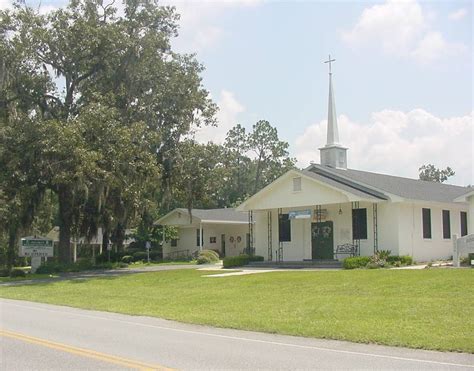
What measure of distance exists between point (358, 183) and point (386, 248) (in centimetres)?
357

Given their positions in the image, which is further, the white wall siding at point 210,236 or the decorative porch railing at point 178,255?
the white wall siding at point 210,236

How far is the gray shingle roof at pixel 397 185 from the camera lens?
98.9 feet

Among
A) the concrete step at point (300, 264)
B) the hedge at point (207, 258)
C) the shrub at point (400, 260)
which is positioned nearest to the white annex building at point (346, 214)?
the shrub at point (400, 260)

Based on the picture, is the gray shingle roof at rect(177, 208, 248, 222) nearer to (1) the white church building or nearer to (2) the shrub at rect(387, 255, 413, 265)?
(1) the white church building

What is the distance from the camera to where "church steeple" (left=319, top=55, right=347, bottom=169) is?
34625mm

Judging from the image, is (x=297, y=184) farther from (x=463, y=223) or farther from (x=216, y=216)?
(x=216, y=216)

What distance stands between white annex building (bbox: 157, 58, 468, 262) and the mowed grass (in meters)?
6.62

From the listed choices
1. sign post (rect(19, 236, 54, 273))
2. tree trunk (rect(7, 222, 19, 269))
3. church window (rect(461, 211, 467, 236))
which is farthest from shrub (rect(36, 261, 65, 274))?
church window (rect(461, 211, 467, 236))

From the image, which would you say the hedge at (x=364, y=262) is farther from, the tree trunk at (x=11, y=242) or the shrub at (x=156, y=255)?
the shrub at (x=156, y=255)

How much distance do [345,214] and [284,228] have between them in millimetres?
3982

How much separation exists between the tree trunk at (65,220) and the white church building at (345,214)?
31.8 ft

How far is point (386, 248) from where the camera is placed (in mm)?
28812

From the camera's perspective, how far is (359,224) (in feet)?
99.3

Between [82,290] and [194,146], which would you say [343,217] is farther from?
[82,290]
